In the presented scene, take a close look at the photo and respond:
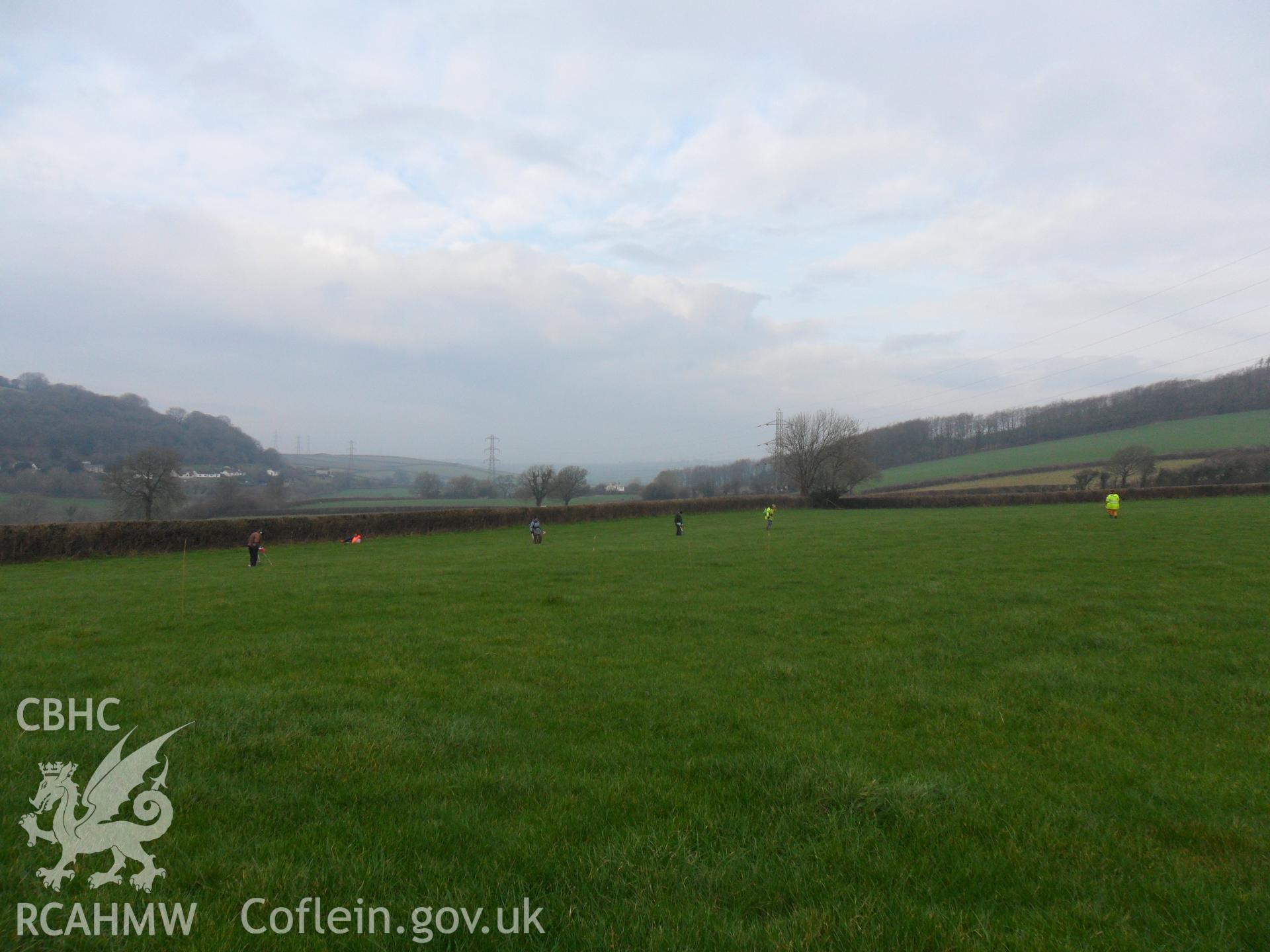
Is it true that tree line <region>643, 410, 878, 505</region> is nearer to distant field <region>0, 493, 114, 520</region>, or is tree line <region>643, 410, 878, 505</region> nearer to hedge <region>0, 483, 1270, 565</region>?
hedge <region>0, 483, 1270, 565</region>

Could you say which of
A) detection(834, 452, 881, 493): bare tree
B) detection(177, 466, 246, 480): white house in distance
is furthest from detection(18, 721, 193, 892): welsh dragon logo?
detection(177, 466, 246, 480): white house in distance

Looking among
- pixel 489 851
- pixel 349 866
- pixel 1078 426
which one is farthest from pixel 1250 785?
pixel 1078 426

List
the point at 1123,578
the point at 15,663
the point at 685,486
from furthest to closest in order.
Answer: the point at 685,486, the point at 1123,578, the point at 15,663

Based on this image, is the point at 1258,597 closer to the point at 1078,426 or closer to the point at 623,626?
the point at 623,626

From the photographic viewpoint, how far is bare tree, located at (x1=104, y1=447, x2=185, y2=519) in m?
55.5

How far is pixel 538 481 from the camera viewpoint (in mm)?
90125

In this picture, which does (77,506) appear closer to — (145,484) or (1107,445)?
(145,484)

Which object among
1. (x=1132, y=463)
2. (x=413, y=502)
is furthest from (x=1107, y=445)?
(x=413, y=502)

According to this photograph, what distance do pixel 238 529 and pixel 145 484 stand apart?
104ft

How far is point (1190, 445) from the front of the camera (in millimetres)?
75938

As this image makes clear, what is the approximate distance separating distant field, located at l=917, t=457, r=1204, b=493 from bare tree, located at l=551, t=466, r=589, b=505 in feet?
142

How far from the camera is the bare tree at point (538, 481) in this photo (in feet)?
292

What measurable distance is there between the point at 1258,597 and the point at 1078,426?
108 metres

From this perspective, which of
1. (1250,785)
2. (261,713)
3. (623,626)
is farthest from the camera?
(623,626)
